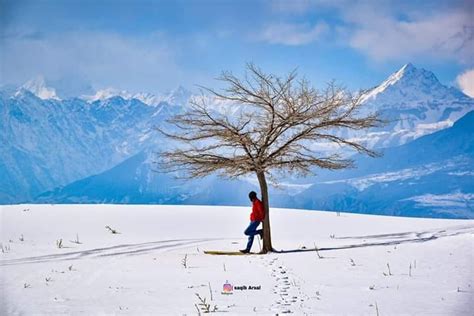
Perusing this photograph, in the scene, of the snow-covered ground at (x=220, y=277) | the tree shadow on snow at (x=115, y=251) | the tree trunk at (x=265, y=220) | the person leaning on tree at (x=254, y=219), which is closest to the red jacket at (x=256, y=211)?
the person leaning on tree at (x=254, y=219)

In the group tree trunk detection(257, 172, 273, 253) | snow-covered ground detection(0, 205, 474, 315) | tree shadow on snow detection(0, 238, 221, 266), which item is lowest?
snow-covered ground detection(0, 205, 474, 315)

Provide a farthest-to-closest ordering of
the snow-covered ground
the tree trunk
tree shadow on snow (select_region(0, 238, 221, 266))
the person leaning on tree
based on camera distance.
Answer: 1. the tree trunk
2. the person leaning on tree
3. tree shadow on snow (select_region(0, 238, 221, 266))
4. the snow-covered ground

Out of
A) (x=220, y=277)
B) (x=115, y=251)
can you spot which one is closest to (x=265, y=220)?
(x=115, y=251)

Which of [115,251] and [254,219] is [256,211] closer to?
[254,219]

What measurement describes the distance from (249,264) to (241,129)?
5.02m

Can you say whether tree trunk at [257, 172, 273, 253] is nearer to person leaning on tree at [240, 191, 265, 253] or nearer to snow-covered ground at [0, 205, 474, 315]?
person leaning on tree at [240, 191, 265, 253]

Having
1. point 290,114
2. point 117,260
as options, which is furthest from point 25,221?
point 290,114

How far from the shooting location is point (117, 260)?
558 inches

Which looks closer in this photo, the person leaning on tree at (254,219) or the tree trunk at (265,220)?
the person leaning on tree at (254,219)

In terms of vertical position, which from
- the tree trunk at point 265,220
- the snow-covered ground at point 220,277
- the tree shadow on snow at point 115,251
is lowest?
the snow-covered ground at point 220,277

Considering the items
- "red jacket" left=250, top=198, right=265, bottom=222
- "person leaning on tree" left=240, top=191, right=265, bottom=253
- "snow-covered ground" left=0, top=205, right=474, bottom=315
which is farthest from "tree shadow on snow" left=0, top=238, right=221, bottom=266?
"red jacket" left=250, top=198, right=265, bottom=222

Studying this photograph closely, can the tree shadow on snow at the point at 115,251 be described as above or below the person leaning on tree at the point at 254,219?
below

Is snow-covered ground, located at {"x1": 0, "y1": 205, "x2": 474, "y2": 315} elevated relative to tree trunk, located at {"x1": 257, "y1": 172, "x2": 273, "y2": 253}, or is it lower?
lower

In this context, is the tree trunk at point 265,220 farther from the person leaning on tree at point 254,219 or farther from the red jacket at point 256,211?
the red jacket at point 256,211
